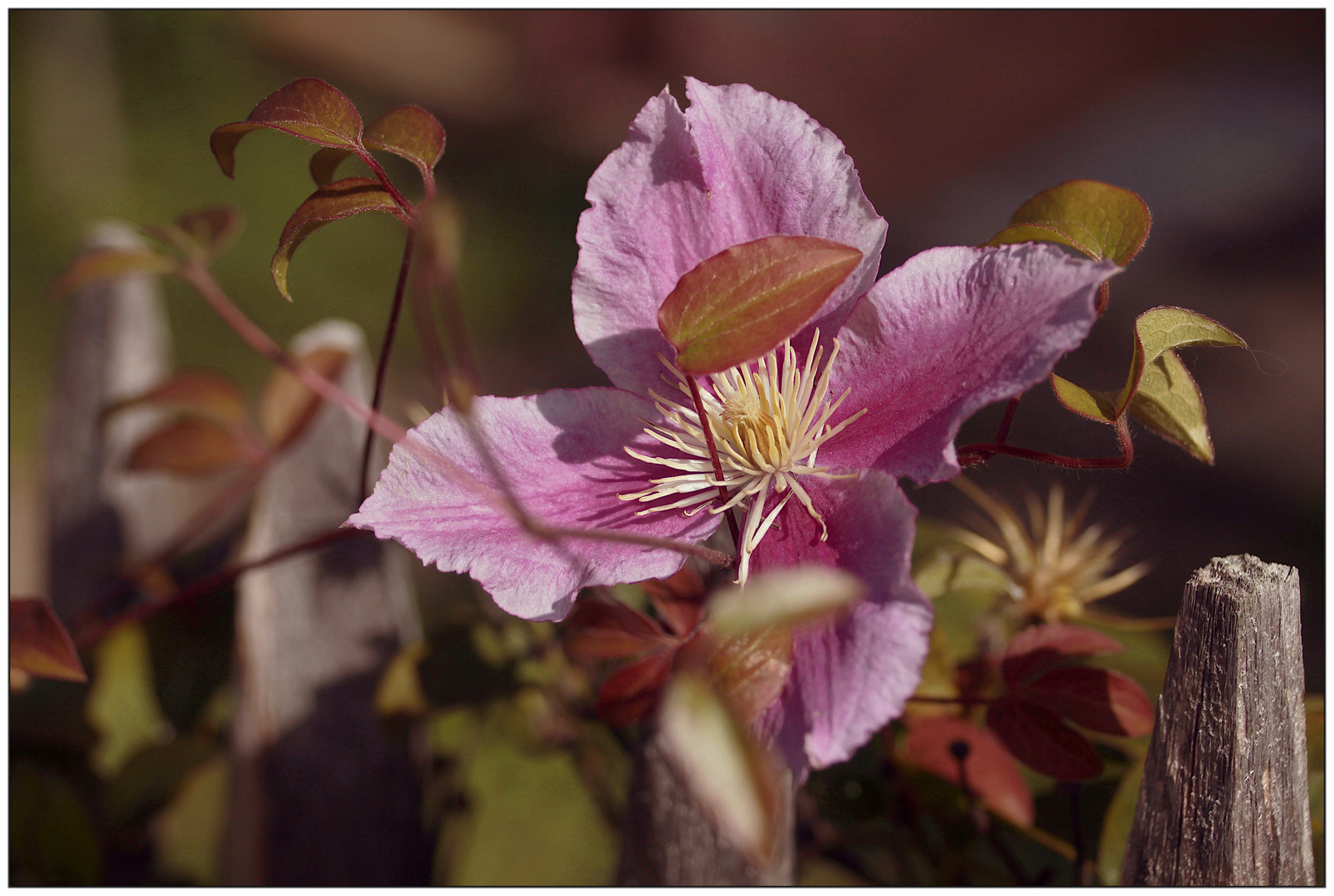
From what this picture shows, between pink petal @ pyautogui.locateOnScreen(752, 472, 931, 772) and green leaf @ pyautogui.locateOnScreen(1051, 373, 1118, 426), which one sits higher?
green leaf @ pyautogui.locateOnScreen(1051, 373, 1118, 426)

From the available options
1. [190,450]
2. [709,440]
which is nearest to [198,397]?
[190,450]

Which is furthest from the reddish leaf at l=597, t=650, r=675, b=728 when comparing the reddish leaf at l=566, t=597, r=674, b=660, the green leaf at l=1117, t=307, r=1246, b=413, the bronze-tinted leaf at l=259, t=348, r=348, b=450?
the bronze-tinted leaf at l=259, t=348, r=348, b=450

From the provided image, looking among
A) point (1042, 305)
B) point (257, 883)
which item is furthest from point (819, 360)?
point (257, 883)

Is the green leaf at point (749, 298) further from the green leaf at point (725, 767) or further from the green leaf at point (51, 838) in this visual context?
the green leaf at point (51, 838)

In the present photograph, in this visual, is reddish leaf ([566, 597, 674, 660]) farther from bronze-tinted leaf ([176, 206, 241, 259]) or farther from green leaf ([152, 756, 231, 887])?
green leaf ([152, 756, 231, 887])

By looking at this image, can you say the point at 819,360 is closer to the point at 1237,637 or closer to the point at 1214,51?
the point at 1237,637
